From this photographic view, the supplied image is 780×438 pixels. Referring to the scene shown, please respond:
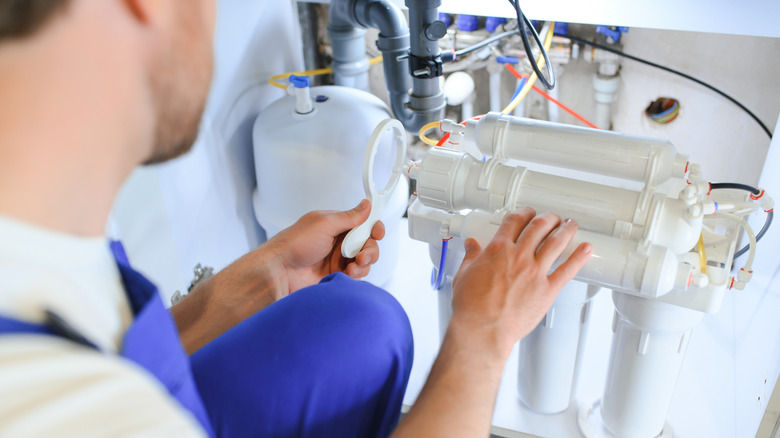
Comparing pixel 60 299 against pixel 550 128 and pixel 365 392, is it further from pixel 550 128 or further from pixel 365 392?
pixel 550 128

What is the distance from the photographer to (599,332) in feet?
4.19

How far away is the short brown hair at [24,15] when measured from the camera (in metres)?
0.33

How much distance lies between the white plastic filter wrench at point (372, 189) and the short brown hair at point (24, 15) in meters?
0.48

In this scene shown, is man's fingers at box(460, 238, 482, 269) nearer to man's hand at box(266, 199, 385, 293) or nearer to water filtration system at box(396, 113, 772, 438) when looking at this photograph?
water filtration system at box(396, 113, 772, 438)

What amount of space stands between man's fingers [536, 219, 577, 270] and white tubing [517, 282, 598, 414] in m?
0.23

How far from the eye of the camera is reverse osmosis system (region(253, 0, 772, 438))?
2.41 ft

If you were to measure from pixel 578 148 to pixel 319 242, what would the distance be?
0.36m

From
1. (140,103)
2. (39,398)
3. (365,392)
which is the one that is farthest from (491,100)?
(39,398)

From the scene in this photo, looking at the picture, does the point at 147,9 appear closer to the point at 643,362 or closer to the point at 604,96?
the point at 643,362

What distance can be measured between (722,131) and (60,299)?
4.55 feet

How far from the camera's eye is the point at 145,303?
0.46m

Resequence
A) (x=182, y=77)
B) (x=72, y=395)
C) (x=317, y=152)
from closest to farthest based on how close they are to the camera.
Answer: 1. (x=72, y=395)
2. (x=182, y=77)
3. (x=317, y=152)

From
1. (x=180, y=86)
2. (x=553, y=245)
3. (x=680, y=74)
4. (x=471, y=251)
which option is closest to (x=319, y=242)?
(x=471, y=251)

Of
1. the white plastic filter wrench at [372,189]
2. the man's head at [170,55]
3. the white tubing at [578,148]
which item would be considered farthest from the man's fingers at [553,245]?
the man's head at [170,55]
